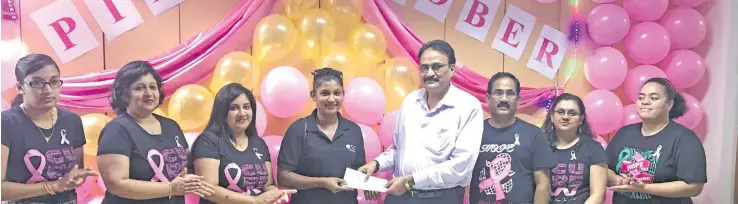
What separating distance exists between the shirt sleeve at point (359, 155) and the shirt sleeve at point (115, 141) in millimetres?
1071

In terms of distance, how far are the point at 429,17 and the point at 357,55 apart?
2.05 feet

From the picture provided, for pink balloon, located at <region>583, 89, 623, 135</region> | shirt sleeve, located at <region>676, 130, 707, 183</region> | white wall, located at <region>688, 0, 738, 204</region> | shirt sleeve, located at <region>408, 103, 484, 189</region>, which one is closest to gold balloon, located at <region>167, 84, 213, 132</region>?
shirt sleeve, located at <region>408, 103, 484, 189</region>

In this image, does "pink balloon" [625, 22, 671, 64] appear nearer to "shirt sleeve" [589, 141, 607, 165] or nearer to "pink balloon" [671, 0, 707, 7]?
"pink balloon" [671, 0, 707, 7]

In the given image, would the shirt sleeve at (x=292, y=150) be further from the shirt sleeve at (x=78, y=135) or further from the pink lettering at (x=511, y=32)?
the pink lettering at (x=511, y=32)

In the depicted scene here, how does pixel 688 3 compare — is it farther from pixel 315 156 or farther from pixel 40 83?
pixel 40 83

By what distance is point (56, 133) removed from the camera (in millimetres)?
2818

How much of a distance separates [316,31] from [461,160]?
1052mm

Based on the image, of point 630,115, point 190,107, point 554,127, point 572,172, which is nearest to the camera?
point 190,107

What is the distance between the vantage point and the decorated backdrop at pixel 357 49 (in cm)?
324

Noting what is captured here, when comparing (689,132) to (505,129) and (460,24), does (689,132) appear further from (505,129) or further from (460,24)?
(460,24)

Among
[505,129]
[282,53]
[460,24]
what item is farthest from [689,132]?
[282,53]

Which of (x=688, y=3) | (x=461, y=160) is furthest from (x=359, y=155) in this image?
(x=688, y=3)

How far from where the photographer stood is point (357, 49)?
3.46 m

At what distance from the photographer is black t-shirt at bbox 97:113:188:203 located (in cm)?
270
